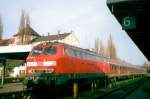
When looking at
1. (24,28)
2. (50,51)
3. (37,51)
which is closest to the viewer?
(50,51)

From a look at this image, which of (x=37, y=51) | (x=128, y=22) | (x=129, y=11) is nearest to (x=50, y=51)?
(x=37, y=51)

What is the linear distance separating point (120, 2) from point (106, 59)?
68.3ft

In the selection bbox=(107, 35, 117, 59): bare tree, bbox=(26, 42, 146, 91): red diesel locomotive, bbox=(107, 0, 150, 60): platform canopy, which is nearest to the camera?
bbox=(107, 0, 150, 60): platform canopy

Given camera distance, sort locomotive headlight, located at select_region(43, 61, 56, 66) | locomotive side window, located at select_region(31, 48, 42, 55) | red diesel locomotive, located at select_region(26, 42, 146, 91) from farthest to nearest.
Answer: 1. locomotive side window, located at select_region(31, 48, 42, 55)
2. locomotive headlight, located at select_region(43, 61, 56, 66)
3. red diesel locomotive, located at select_region(26, 42, 146, 91)

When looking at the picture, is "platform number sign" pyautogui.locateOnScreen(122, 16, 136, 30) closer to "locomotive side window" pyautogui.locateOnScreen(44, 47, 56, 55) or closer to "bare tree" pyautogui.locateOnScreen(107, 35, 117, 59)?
"locomotive side window" pyautogui.locateOnScreen(44, 47, 56, 55)

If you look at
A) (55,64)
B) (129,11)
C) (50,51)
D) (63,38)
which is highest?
(63,38)

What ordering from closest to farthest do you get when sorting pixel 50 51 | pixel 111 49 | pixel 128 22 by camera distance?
pixel 128 22 → pixel 50 51 → pixel 111 49

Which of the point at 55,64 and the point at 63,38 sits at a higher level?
the point at 63,38

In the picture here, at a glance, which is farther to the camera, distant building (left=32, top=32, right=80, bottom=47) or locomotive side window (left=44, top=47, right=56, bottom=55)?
distant building (left=32, top=32, right=80, bottom=47)

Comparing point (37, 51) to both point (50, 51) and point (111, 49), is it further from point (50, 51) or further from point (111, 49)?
point (111, 49)

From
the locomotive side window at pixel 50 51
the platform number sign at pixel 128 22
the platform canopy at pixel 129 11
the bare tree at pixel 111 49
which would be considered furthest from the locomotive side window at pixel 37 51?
the bare tree at pixel 111 49

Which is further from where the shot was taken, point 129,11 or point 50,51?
point 50,51

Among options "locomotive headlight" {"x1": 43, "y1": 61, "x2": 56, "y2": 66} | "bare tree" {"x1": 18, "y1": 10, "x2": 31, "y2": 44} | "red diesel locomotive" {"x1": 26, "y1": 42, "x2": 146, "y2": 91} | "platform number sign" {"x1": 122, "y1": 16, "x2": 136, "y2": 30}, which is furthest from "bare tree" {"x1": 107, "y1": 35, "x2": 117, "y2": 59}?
"platform number sign" {"x1": 122, "y1": 16, "x2": 136, "y2": 30}

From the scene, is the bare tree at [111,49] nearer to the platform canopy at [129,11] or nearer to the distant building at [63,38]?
the distant building at [63,38]
